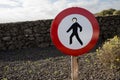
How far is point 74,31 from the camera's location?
493 cm

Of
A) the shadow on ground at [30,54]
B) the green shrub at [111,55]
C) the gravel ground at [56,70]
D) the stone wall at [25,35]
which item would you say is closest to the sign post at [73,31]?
the gravel ground at [56,70]

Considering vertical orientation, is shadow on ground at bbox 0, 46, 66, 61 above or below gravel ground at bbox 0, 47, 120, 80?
above

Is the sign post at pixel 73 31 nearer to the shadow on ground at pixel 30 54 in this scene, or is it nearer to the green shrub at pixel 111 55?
the green shrub at pixel 111 55

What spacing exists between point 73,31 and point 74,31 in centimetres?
1

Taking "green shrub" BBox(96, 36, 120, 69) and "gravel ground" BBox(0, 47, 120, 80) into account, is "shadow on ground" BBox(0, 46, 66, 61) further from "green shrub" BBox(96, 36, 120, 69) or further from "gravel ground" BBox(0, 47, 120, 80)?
"green shrub" BBox(96, 36, 120, 69)

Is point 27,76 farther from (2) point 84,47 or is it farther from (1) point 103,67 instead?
(2) point 84,47

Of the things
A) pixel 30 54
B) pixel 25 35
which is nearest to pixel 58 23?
pixel 30 54

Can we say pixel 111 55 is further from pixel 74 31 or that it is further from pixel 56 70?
pixel 74 31

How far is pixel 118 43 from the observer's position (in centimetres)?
838

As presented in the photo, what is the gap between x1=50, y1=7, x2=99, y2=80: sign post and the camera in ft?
16.3

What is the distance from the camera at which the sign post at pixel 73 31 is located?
4.95 m

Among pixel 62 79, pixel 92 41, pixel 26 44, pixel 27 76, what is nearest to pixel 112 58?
pixel 62 79

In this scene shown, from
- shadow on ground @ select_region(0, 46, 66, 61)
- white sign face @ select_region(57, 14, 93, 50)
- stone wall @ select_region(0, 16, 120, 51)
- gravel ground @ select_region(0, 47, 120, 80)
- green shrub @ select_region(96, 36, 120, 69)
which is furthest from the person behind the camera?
stone wall @ select_region(0, 16, 120, 51)

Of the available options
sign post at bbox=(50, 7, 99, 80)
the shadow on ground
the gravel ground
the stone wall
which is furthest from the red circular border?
the stone wall
